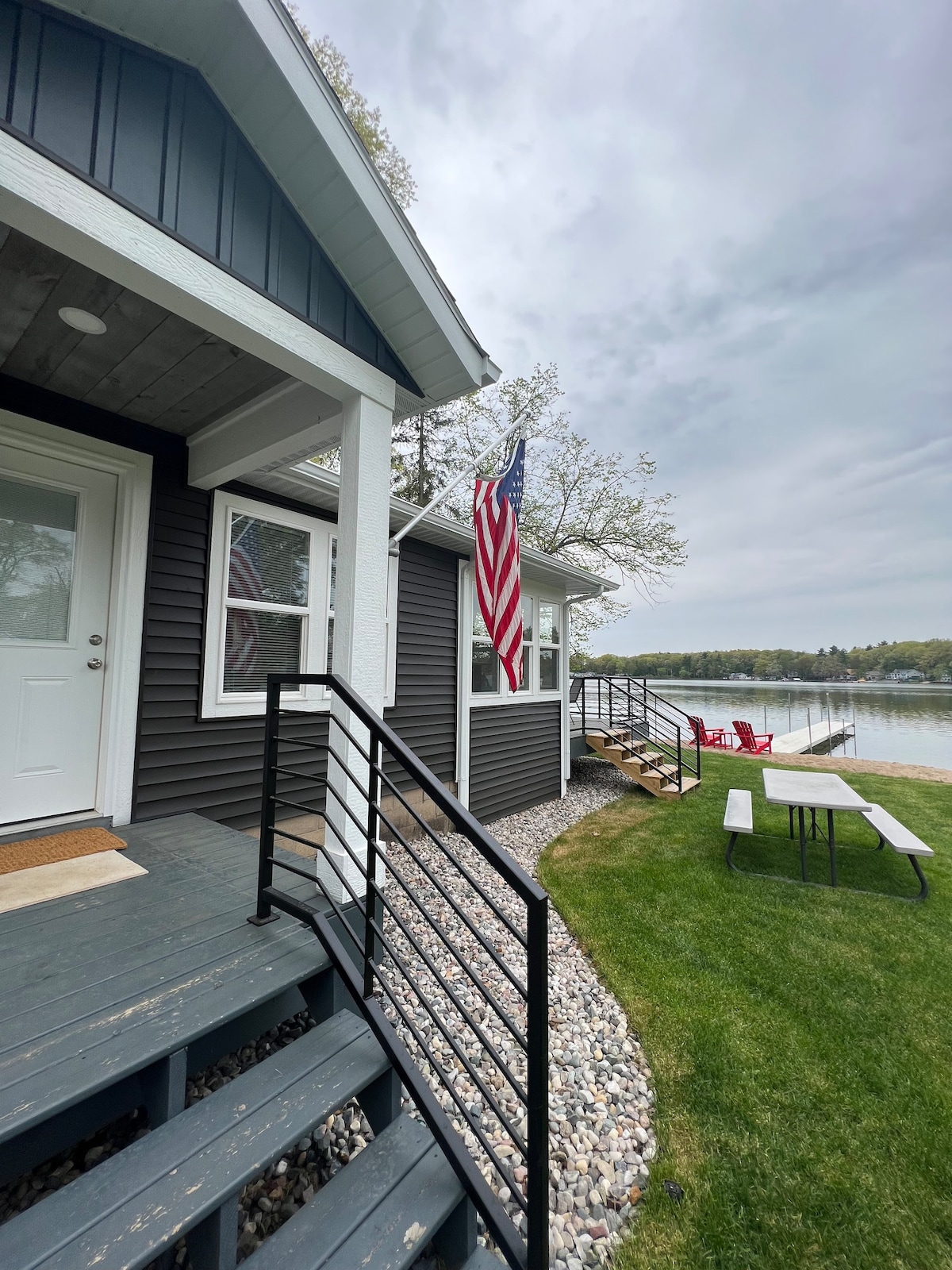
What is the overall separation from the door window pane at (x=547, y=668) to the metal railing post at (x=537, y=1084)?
19.6ft

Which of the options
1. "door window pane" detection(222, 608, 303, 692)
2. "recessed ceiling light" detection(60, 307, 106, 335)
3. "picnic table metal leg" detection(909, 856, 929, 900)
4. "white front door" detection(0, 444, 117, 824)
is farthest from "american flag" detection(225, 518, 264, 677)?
"picnic table metal leg" detection(909, 856, 929, 900)

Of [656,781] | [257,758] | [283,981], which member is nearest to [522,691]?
[656,781]

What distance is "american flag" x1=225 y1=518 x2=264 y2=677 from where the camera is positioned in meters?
3.38

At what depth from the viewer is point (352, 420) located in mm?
2273

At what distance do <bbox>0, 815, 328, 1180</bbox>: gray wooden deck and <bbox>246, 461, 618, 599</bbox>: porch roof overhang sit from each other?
6.67 feet

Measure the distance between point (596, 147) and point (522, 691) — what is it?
7574mm

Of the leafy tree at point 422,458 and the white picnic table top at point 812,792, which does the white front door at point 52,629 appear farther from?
the leafy tree at point 422,458

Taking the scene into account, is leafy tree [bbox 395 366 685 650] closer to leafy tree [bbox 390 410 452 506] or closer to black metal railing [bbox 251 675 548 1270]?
leafy tree [bbox 390 410 452 506]

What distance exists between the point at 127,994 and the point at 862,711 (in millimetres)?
31299

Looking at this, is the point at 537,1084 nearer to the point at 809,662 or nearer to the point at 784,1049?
the point at 784,1049

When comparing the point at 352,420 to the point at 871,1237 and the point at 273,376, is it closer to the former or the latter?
the point at 273,376

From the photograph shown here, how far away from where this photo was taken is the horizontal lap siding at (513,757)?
5.87 metres

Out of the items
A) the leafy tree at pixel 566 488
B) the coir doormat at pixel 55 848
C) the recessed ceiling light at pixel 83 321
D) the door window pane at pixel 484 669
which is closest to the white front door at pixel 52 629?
the coir doormat at pixel 55 848

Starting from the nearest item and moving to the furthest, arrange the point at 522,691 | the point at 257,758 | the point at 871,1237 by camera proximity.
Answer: the point at 871,1237, the point at 257,758, the point at 522,691
